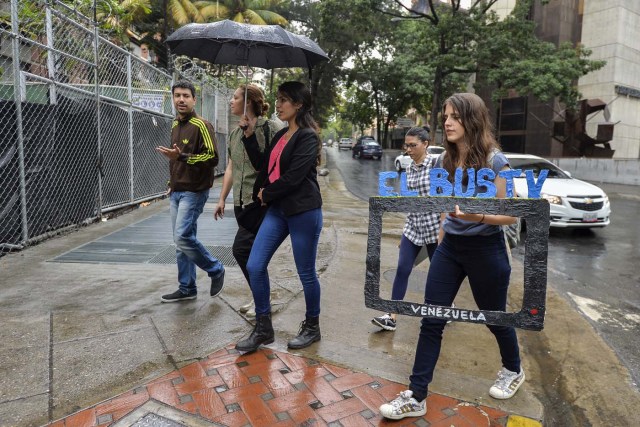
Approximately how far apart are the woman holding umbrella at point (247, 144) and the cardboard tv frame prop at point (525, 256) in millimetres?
1268

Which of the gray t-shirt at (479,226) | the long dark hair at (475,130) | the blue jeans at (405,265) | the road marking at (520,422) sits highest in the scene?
the long dark hair at (475,130)

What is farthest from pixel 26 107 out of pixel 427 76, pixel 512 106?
pixel 512 106

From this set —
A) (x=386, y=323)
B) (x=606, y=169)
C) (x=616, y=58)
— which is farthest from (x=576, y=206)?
(x=616, y=58)

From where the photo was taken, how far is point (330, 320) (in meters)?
4.20

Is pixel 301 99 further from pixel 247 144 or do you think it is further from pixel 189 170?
pixel 189 170

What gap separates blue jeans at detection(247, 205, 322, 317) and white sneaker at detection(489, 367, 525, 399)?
1353 millimetres

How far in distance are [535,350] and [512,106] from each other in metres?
31.2

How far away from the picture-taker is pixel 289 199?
3320 millimetres

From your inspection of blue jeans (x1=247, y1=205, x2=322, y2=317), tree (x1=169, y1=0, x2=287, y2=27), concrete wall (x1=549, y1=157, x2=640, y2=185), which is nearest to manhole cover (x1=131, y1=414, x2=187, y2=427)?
blue jeans (x1=247, y1=205, x2=322, y2=317)

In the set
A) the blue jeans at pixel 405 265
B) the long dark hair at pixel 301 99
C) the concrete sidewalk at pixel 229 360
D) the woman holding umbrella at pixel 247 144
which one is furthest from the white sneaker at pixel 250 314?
the long dark hair at pixel 301 99

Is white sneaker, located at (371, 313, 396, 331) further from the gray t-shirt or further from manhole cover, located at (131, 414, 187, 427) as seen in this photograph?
manhole cover, located at (131, 414, 187, 427)

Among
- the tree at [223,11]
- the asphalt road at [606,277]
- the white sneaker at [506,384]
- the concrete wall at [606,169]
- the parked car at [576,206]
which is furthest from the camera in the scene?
the tree at [223,11]

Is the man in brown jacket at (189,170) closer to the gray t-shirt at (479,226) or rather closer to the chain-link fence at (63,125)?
the gray t-shirt at (479,226)

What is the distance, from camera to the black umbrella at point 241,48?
3.57 meters
